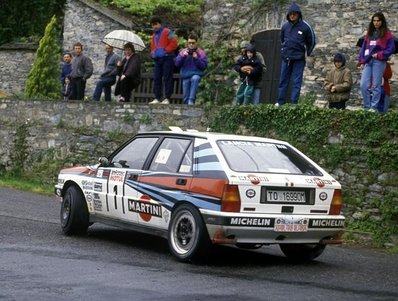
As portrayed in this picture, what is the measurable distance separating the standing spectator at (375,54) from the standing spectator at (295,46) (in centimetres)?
131

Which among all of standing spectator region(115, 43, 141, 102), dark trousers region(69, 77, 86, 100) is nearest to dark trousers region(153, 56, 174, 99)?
standing spectator region(115, 43, 141, 102)

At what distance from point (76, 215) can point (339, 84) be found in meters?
6.00

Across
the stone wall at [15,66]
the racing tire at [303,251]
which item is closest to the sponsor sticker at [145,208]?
the racing tire at [303,251]

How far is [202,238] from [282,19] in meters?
12.2

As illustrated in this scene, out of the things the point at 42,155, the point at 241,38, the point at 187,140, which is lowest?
the point at 42,155

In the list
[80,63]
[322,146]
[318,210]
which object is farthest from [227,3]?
[318,210]

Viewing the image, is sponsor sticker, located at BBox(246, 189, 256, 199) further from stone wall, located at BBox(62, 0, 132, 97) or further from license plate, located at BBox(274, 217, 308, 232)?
stone wall, located at BBox(62, 0, 132, 97)

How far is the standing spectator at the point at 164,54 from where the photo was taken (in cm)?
1816

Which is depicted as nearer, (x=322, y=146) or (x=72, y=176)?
(x=72, y=176)

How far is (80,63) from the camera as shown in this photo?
20.4 meters

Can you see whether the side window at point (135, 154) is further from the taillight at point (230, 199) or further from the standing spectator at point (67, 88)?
the standing spectator at point (67, 88)

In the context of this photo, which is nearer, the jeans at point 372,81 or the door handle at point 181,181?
the door handle at point 181,181

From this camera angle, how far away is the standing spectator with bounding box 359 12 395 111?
48.3 feet

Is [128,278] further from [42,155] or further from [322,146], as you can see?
[42,155]
